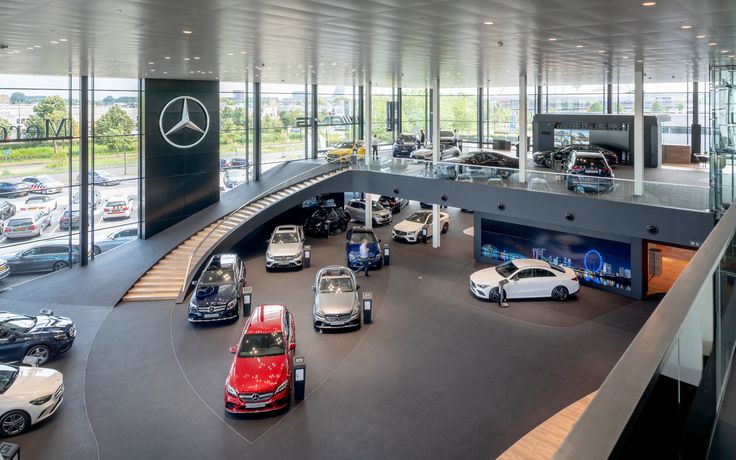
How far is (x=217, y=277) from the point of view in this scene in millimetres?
17047

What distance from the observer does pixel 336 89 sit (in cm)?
3422

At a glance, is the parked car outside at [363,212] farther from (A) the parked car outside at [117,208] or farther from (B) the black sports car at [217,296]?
(B) the black sports car at [217,296]

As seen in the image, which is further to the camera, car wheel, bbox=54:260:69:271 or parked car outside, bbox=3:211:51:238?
car wheel, bbox=54:260:69:271

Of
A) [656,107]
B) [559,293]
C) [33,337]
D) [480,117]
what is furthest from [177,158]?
[656,107]

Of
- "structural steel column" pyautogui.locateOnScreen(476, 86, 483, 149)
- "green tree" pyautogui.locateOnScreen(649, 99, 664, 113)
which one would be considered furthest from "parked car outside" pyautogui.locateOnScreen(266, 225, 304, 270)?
"green tree" pyautogui.locateOnScreen(649, 99, 664, 113)

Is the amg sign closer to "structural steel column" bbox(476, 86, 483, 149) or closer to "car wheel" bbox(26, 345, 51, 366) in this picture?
"car wheel" bbox(26, 345, 51, 366)

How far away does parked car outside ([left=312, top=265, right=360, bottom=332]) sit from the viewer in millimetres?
14781

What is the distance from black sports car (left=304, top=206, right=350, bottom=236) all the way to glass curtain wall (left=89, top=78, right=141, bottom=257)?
8.14 m

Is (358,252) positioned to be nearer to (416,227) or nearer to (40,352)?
(416,227)

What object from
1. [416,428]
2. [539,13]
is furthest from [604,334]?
[539,13]

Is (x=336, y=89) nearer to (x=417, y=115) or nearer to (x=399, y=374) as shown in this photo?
(x=417, y=115)

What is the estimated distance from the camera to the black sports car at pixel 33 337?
1306cm

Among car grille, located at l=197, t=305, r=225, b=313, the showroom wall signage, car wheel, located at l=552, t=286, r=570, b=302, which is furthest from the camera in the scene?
the showroom wall signage

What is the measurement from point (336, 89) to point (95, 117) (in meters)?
16.0
